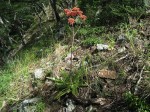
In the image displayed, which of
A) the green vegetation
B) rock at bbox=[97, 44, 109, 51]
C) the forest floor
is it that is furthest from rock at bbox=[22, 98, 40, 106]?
rock at bbox=[97, 44, 109, 51]

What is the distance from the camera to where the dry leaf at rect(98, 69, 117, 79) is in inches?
238

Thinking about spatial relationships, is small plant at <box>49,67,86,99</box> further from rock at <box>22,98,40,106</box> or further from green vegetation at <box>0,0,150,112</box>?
rock at <box>22,98,40,106</box>

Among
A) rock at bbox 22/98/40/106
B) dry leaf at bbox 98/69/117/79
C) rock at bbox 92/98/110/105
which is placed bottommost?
rock at bbox 22/98/40/106

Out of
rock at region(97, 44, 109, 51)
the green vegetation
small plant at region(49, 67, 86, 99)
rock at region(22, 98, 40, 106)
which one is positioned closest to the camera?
the green vegetation

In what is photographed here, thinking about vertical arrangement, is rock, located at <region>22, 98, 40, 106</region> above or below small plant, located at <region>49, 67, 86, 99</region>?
below

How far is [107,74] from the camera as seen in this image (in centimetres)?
610

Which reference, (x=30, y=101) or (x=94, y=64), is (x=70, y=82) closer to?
(x=94, y=64)

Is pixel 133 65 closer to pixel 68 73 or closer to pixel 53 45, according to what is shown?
pixel 68 73

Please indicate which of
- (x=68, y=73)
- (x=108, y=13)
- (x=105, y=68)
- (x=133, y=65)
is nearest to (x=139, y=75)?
(x=133, y=65)

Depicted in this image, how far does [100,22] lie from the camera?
893 cm

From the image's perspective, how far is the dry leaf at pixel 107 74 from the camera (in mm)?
6043

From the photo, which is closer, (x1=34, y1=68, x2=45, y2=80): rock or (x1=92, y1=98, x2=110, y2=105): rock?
(x1=92, y1=98, x2=110, y2=105): rock

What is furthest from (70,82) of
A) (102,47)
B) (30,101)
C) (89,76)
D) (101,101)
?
(102,47)

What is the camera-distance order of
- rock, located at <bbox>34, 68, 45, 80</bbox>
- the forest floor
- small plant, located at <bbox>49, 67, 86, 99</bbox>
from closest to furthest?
the forest floor → small plant, located at <bbox>49, 67, 86, 99</bbox> → rock, located at <bbox>34, 68, 45, 80</bbox>
